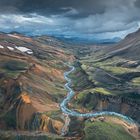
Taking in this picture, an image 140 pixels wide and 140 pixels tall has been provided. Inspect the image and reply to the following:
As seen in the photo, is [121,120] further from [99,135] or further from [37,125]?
[37,125]

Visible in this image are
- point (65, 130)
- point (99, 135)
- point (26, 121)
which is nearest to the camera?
point (99, 135)

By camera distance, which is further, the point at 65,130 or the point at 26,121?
the point at 26,121

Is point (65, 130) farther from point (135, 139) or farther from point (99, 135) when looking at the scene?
point (135, 139)

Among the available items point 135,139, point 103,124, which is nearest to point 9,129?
point 103,124

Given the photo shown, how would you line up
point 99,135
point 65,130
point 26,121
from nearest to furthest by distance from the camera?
point 99,135, point 65,130, point 26,121

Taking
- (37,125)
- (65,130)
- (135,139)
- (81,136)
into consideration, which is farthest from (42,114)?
(135,139)

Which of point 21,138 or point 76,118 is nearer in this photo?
point 21,138
